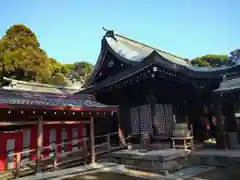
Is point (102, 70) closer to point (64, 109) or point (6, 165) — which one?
point (64, 109)

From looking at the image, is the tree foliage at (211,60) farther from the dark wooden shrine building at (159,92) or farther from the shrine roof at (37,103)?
the shrine roof at (37,103)

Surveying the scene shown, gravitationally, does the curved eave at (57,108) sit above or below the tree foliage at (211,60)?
below

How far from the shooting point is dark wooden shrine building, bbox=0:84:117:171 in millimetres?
7621

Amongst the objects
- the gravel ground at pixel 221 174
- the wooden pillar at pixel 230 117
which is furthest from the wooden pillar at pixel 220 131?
the wooden pillar at pixel 230 117

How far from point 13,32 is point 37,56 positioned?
764 cm

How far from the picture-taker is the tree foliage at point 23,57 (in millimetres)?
30078

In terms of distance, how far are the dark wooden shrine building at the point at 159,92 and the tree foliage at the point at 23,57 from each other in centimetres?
2158

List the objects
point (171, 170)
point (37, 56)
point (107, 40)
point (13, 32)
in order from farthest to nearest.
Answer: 1. point (13, 32)
2. point (37, 56)
3. point (107, 40)
4. point (171, 170)

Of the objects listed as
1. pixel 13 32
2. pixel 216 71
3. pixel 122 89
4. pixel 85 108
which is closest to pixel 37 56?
pixel 13 32

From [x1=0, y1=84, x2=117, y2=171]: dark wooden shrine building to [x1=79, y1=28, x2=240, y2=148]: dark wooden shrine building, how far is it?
2065 mm

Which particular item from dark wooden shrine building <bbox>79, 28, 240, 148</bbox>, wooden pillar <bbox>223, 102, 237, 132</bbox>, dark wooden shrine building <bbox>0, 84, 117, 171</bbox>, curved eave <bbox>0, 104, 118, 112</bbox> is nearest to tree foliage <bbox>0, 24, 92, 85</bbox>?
dark wooden shrine building <bbox>79, 28, 240, 148</bbox>

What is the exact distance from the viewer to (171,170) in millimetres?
7352

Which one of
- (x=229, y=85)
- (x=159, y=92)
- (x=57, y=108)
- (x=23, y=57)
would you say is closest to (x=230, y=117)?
(x=229, y=85)

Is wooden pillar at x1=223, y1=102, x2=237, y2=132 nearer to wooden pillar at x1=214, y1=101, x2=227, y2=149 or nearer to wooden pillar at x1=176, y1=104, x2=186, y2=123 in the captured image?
wooden pillar at x1=176, y1=104, x2=186, y2=123
